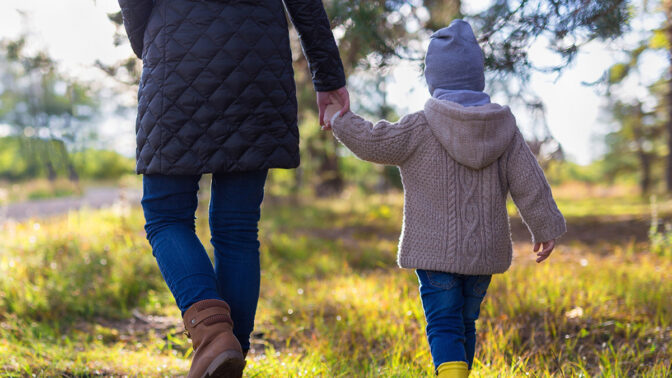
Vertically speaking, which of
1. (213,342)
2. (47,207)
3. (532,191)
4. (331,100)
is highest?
(331,100)

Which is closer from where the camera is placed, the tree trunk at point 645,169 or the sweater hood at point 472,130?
the sweater hood at point 472,130

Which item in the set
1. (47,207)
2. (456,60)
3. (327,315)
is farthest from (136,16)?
(47,207)

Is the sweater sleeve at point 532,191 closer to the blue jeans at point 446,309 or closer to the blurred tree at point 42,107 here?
the blue jeans at point 446,309

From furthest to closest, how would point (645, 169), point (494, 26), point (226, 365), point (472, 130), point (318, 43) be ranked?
point (645, 169)
point (494, 26)
point (318, 43)
point (472, 130)
point (226, 365)

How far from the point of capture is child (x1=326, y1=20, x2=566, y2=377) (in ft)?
5.56

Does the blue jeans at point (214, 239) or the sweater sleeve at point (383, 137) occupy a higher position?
the sweater sleeve at point (383, 137)

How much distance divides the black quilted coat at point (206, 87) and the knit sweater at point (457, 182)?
29 centimetres

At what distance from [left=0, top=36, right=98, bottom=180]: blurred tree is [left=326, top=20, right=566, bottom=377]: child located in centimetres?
459

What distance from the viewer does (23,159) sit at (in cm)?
2355

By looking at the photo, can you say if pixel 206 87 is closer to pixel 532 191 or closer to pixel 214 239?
pixel 214 239

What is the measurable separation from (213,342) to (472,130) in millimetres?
1049

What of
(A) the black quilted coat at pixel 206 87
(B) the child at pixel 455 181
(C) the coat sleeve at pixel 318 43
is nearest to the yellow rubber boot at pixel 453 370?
(B) the child at pixel 455 181

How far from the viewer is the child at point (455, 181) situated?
170cm

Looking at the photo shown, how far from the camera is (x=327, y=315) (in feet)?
10.5
